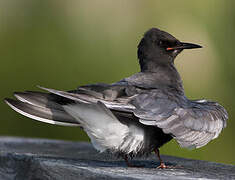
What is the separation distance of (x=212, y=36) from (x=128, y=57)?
4.93 feet

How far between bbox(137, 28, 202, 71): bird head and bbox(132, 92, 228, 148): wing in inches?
33.0

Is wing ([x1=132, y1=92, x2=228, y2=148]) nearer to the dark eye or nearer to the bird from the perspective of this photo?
the bird

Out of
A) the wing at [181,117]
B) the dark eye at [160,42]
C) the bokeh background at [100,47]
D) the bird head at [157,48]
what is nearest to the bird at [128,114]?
the wing at [181,117]

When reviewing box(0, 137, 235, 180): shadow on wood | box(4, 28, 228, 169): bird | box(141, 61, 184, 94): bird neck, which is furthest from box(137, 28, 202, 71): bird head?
box(0, 137, 235, 180): shadow on wood

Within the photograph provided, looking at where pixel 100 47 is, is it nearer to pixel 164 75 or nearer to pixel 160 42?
pixel 160 42

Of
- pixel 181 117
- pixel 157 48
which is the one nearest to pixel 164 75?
pixel 157 48

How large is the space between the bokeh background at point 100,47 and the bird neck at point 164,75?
8.66 feet

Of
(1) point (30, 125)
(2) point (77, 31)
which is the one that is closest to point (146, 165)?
(1) point (30, 125)

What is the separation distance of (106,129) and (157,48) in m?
1.45

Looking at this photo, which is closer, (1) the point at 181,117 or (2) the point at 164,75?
(1) the point at 181,117

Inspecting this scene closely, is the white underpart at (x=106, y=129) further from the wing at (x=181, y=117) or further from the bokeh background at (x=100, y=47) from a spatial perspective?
the bokeh background at (x=100, y=47)

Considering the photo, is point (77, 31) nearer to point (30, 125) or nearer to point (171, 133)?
point (30, 125)

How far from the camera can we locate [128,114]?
4.62 meters

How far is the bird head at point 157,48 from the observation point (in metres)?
5.86
